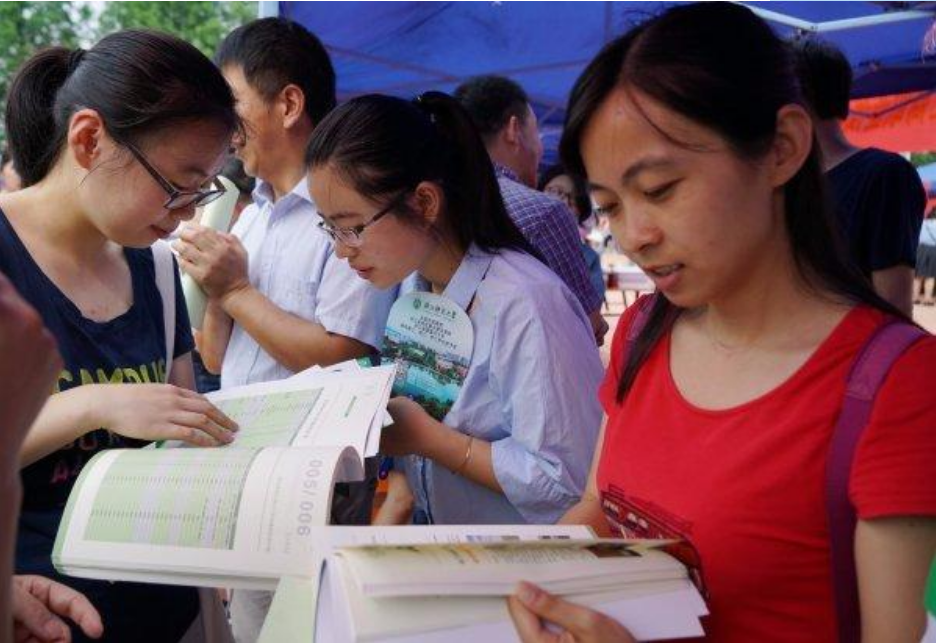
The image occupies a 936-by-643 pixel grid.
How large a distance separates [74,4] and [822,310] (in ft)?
61.7

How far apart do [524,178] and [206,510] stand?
2.61 m

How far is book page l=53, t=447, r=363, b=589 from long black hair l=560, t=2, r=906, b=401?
0.53m

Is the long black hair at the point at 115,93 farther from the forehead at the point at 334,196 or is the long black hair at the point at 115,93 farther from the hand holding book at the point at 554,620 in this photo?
the hand holding book at the point at 554,620

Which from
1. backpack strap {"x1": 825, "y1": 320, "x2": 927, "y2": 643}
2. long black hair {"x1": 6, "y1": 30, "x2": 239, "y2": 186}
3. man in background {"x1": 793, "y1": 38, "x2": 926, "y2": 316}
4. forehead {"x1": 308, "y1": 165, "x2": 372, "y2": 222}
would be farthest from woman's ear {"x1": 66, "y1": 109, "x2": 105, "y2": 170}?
man in background {"x1": 793, "y1": 38, "x2": 926, "y2": 316}

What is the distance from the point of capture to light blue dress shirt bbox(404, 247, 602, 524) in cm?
145

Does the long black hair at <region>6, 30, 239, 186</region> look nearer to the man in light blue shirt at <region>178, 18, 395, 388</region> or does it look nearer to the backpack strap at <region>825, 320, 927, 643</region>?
the man in light blue shirt at <region>178, 18, 395, 388</region>

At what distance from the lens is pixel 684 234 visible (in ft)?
3.12

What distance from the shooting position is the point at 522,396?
1456 millimetres

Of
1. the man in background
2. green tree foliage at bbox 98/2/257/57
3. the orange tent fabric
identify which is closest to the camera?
the man in background

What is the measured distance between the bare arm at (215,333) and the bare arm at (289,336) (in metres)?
0.13

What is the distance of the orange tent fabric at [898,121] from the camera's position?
4930mm

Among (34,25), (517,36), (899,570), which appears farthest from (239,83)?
(34,25)

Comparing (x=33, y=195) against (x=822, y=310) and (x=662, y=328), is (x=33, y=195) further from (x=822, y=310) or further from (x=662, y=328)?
(x=822, y=310)

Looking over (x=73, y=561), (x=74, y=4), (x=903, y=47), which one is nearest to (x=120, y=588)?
(x=73, y=561)
